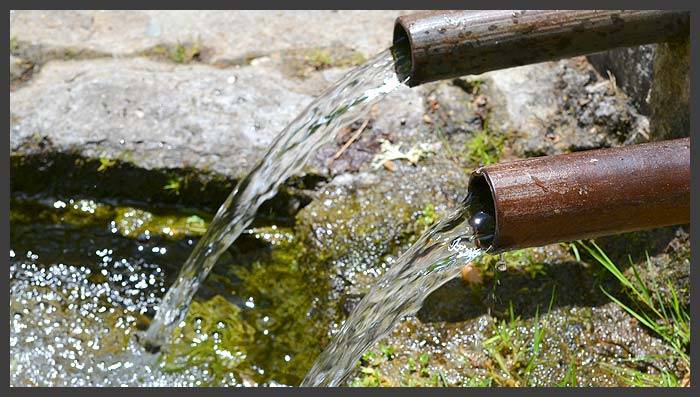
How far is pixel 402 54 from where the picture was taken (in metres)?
3.09

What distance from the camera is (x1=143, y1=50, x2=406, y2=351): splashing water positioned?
3.27 metres

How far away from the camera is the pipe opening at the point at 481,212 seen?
2.44 meters

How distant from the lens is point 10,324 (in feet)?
11.2

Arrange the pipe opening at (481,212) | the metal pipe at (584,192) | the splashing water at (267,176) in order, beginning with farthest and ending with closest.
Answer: the splashing water at (267,176), the pipe opening at (481,212), the metal pipe at (584,192)

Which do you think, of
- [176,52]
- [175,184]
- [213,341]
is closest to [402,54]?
[175,184]

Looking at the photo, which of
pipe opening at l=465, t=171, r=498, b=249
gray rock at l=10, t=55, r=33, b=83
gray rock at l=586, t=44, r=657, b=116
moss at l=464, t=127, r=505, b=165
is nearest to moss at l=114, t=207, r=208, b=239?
gray rock at l=10, t=55, r=33, b=83

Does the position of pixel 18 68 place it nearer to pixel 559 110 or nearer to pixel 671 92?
pixel 559 110

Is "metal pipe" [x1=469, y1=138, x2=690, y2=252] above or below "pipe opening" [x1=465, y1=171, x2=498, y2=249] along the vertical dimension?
above

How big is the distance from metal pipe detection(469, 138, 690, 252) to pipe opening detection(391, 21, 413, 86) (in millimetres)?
714

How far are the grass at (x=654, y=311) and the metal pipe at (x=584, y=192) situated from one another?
0.77 meters

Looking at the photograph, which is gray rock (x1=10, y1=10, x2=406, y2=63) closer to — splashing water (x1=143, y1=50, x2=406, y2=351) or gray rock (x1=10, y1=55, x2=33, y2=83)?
gray rock (x1=10, y1=55, x2=33, y2=83)

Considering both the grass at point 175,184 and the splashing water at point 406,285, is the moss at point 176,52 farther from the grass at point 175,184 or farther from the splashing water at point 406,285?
the splashing water at point 406,285

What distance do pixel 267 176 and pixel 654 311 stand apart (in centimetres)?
150

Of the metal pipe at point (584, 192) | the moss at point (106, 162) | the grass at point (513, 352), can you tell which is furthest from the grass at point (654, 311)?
the moss at point (106, 162)
